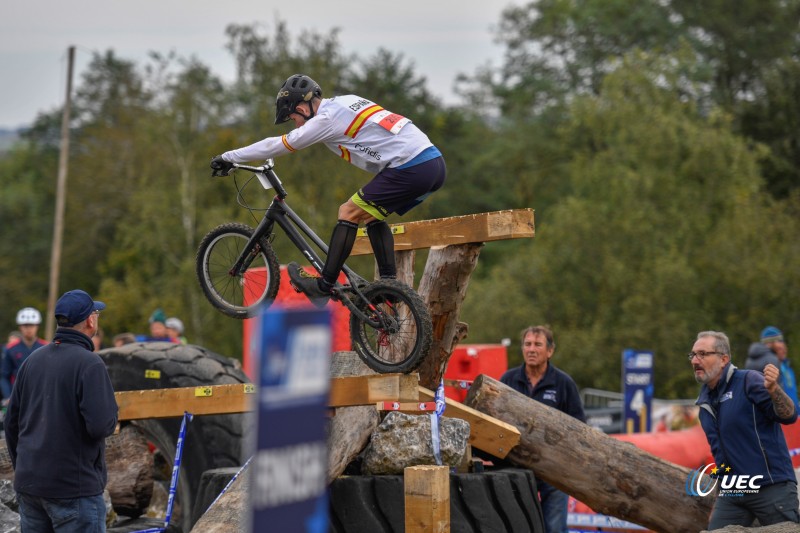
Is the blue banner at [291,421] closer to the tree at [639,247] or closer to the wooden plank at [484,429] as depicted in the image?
the wooden plank at [484,429]

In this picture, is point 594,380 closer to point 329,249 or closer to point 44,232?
point 329,249

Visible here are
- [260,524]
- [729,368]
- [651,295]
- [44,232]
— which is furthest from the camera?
[44,232]

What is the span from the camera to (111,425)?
5980 millimetres

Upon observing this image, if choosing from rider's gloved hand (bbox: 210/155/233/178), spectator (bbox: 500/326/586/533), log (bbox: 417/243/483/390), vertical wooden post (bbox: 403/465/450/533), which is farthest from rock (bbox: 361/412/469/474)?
rider's gloved hand (bbox: 210/155/233/178)

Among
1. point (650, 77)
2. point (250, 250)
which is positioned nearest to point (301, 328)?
point (250, 250)

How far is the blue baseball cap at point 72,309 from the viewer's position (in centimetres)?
604

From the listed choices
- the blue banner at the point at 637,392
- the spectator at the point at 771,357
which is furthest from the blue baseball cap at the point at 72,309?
the blue banner at the point at 637,392

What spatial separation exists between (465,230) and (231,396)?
198 centimetres

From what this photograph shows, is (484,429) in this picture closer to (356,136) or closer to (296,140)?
(356,136)

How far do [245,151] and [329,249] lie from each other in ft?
2.80

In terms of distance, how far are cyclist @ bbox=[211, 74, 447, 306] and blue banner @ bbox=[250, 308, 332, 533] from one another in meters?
4.28

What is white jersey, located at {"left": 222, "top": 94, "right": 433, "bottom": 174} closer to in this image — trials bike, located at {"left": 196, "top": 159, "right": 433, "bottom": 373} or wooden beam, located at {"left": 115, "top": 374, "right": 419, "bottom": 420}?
trials bike, located at {"left": 196, "top": 159, "right": 433, "bottom": 373}

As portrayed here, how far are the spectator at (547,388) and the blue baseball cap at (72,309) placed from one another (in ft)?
12.1

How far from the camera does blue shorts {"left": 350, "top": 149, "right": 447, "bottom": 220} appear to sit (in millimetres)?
7102
